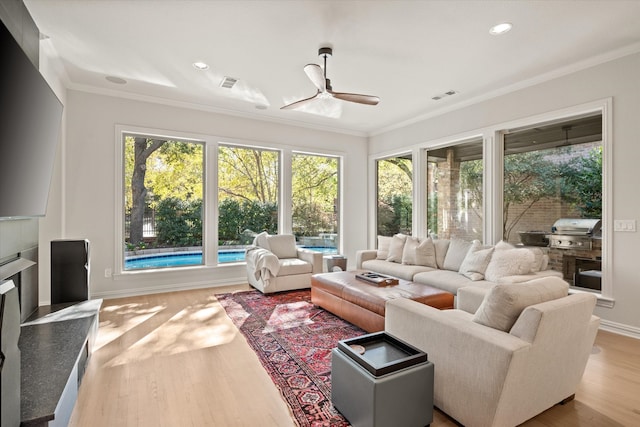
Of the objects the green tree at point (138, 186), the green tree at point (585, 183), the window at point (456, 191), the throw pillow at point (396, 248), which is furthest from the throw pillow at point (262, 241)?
the green tree at point (585, 183)

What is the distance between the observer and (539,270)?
3.79 m

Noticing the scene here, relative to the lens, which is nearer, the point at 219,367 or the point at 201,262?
the point at 219,367

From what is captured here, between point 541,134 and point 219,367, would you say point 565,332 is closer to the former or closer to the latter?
point 219,367

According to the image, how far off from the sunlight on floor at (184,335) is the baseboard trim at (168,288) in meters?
1.13

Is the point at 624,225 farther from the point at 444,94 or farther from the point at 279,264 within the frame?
the point at 279,264

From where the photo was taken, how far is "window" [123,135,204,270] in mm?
4848

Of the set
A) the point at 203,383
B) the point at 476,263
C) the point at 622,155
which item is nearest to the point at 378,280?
the point at 476,263

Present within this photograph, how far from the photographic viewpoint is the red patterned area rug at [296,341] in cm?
208

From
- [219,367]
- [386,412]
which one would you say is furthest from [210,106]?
[386,412]

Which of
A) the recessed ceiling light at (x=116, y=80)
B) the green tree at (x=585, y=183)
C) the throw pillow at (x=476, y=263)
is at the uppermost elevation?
the recessed ceiling light at (x=116, y=80)

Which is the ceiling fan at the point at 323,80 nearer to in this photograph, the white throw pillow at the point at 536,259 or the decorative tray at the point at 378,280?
the decorative tray at the point at 378,280

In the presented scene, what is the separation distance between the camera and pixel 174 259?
5.14m

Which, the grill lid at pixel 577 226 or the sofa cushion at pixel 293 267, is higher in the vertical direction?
the grill lid at pixel 577 226

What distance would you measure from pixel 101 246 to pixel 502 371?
4921 mm
